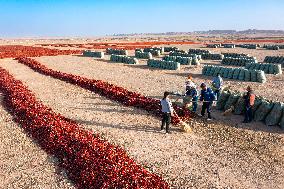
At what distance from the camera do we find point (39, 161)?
1612 cm

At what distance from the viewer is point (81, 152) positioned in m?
16.0

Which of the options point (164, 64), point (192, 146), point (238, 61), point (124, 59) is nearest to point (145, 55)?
point (124, 59)

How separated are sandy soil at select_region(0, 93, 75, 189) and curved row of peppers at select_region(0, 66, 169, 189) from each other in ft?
1.36

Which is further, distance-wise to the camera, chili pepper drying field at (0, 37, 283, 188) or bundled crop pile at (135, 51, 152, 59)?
bundled crop pile at (135, 51, 152, 59)

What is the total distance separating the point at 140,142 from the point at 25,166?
541cm

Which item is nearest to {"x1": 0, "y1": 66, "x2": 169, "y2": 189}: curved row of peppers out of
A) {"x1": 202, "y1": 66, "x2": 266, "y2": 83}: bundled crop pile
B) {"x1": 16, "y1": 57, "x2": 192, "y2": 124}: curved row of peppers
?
{"x1": 16, "y1": 57, "x2": 192, "y2": 124}: curved row of peppers

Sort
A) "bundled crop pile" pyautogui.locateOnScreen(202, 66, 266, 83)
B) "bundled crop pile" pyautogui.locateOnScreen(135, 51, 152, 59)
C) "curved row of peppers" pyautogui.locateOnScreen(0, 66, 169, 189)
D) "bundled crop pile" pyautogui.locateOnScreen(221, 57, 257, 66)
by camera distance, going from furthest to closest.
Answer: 1. "bundled crop pile" pyautogui.locateOnScreen(135, 51, 152, 59)
2. "bundled crop pile" pyautogui.locateOnScreen(221, 57, 257, 66)
3. "bundled crop pile" pyautogui.locateOnScreen(202, 66, 266, 83)
4. "curved row of peppers" pyautogui.locateOnScreen(0, 66, 169, 189)

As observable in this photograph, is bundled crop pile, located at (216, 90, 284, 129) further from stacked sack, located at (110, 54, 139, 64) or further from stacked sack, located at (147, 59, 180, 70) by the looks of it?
stacked sack, located at (110, 54, 139, 64)

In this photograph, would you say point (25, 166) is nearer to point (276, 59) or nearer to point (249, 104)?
point (249, 104)

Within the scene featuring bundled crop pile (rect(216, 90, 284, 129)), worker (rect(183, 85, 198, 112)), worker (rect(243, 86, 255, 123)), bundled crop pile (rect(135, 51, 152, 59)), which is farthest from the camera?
bundled crop pile (rect(135, 51, 152, 59))

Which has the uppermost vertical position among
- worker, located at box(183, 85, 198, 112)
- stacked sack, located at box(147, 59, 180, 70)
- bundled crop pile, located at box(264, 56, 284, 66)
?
worker, located at box(183, 85, 198, 112)

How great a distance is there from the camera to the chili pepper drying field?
552 inches

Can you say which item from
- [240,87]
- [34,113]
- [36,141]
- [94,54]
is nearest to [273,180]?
[36,141]

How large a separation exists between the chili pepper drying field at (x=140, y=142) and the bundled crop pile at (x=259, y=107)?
0.95m
